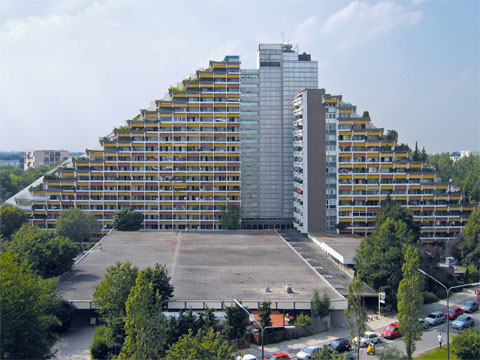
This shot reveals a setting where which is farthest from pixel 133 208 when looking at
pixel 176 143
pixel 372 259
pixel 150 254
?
pixel 372 259

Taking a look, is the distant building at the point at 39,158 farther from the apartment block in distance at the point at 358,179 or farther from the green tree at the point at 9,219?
the apartment block in distance at the point at 358,179

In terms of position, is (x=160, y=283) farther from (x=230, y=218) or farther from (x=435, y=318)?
(x=230, y=218)

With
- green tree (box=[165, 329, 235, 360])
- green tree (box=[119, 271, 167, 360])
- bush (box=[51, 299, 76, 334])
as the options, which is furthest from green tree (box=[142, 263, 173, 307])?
green tree (box=[165, 329, 235, 360])

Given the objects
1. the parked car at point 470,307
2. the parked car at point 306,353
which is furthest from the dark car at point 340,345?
the parked car at point 470,307

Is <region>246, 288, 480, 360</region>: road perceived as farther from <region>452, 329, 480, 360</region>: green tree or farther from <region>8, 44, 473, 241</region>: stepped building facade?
<region>8, 44, 473, 241</region>: stepped building facade

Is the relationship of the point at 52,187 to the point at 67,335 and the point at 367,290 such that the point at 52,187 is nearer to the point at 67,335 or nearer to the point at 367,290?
the point at 67,335

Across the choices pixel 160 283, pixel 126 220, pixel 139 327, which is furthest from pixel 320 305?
pixel 126 220

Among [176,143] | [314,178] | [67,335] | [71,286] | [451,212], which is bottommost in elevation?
[67,335]
